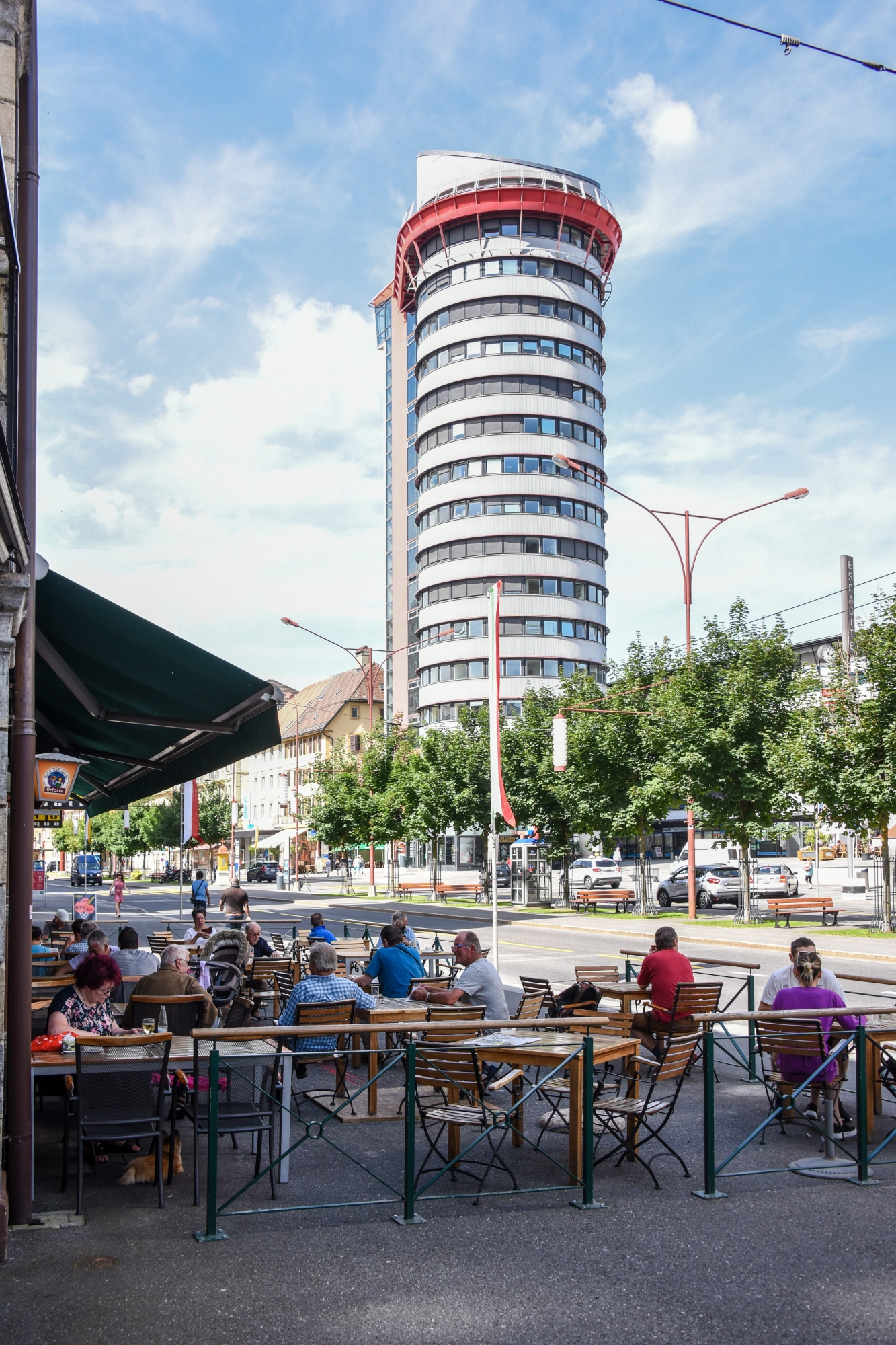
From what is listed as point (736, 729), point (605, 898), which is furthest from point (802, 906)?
point (605, 898)

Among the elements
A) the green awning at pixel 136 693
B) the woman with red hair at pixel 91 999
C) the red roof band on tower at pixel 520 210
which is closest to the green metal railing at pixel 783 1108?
the woman with red hair at pixel 91 999

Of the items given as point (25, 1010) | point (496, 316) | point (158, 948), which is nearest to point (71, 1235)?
point (25, 1010)

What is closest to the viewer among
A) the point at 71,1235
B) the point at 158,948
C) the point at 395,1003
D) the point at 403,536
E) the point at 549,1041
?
the point at 71,1235

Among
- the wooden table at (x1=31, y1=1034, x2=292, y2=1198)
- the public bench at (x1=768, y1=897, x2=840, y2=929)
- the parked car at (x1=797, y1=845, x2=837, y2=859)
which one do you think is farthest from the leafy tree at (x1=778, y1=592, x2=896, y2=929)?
the parked car at (x1=797, y1=845, x2=837, y2=859)

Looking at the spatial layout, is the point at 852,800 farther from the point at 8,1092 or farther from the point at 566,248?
the point at 566,248

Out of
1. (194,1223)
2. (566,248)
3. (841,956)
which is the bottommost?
(841,956)

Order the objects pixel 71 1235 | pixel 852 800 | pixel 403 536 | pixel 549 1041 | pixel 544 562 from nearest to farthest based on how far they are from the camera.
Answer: pixel 71 1235, pixel 549 1041, pixel 852 800, pixel 544 562, pixel 403 536

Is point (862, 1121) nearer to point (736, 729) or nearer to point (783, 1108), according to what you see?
point (783, 1108)

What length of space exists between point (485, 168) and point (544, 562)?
2700 centimetres

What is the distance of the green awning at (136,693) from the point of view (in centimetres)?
786

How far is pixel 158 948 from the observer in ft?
59.3

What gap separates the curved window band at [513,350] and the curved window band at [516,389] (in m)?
1.36

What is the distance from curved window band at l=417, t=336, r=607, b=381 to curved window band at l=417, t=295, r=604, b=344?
1.40 meters

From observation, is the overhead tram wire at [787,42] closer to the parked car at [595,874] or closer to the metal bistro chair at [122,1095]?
the metal bistro chair at [122,1095]
